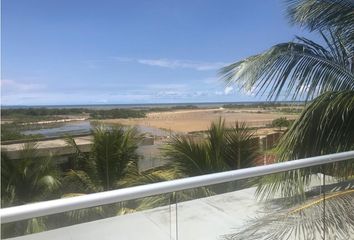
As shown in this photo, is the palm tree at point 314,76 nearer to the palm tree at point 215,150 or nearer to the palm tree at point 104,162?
the palm tree at point 215,150

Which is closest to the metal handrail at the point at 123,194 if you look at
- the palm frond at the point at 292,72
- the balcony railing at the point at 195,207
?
the balcony railing at the point at 195,207

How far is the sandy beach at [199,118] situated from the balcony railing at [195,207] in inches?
75.1

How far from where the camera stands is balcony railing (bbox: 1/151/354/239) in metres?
1.79

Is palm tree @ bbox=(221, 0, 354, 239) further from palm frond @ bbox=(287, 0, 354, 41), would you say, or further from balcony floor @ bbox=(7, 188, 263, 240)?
balcony floor @ bbox=(7, 188, 263, 240)

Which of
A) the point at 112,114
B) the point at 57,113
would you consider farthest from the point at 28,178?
the point at 112,114

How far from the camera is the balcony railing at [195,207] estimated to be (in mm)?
1790

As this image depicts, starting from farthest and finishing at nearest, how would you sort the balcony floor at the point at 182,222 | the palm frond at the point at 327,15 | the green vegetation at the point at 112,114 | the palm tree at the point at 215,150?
1. the green vegetation at the point at 112,114
2. the palm tree at the point at 215,150
3. the palm frond at the point at 327,15
4. the balcony floor at the point at 182,222

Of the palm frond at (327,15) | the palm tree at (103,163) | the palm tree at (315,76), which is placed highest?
the palm frond at (327,15)

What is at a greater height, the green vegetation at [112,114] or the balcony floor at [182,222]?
the green vegetation at [112,114]

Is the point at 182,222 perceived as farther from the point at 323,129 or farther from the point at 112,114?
the point at 112,114

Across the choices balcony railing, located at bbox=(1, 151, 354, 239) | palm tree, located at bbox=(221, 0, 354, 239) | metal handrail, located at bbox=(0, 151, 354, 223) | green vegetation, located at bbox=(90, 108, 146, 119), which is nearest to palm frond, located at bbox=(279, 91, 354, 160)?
palm tree, located at bbox=(221, 0, 354, 239)

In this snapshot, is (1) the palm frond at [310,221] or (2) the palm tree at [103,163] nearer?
(1) the palm frond at [310,221]

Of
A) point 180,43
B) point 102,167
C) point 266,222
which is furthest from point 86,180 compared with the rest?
point 180,43

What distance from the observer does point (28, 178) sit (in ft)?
17.0
